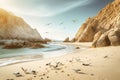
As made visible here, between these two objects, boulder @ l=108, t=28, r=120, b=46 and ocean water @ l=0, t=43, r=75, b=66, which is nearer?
ocean water @ l=0, t=43, r=75, b=66

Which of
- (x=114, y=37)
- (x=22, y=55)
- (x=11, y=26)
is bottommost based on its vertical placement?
(x=22, y=55)

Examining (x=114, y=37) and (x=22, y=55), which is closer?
(x=22, y=55)

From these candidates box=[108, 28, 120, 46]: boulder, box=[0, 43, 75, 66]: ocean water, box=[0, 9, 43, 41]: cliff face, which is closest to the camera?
box=[0, 43, 75, 66]: ocean water

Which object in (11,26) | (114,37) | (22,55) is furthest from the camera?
(11,26)

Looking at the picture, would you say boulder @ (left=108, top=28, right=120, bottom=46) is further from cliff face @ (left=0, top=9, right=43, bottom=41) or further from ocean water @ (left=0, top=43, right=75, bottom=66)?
cliff face @ (left=0, top=9, right=43, bottom=41)

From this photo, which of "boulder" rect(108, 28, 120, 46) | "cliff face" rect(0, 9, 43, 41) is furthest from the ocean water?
"cliff face" rect(0, 9, 43, 41)

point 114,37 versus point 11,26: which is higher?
point 11,26

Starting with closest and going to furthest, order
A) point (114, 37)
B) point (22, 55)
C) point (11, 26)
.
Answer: point (22, 55) < point (114, 37) < point (11, 26)

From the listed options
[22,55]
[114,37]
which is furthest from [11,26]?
[114,37]

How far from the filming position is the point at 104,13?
91812mm

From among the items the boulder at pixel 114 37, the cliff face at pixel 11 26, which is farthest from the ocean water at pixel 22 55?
the cliff face at pixel 11 26

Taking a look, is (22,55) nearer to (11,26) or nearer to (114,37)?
(114,37)

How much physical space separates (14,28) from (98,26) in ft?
148

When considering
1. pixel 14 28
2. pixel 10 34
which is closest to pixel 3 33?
pixel 10 34
